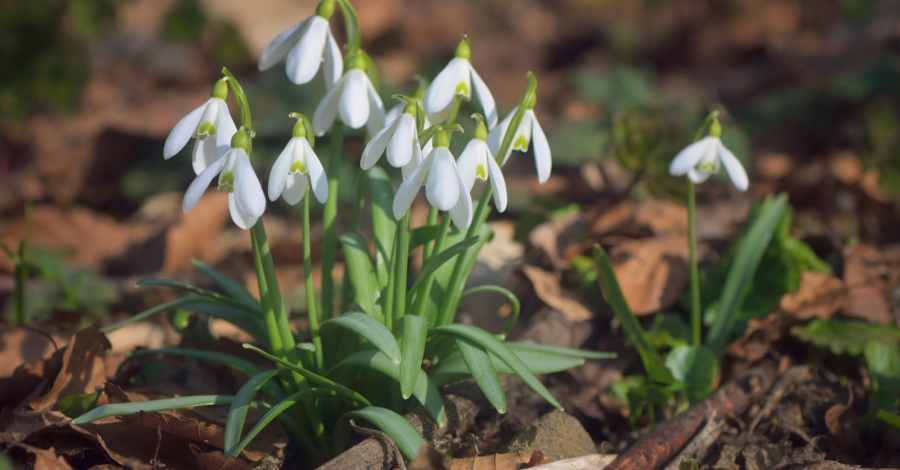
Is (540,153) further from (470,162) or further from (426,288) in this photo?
(426,288)

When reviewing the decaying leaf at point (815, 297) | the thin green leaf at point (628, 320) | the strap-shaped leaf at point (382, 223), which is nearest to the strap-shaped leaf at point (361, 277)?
the strap-shaped leaf at point (382, 223)

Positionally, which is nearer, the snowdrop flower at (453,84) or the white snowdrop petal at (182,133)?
the white snowdrop petal at (182,133)

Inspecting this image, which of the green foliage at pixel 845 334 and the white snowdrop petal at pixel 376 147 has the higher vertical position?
the white snowdrop petal at pixel 376 147

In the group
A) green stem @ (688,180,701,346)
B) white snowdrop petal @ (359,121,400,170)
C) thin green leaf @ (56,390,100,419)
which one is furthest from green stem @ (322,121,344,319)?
green stem @ (688,180,701,346)

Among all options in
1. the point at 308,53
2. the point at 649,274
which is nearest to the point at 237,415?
the point at 308,53

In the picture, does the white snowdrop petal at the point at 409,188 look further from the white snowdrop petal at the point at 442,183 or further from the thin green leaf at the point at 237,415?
the thin green leaf at the point at 237,415

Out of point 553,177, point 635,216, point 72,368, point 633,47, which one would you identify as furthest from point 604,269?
point 633,47
